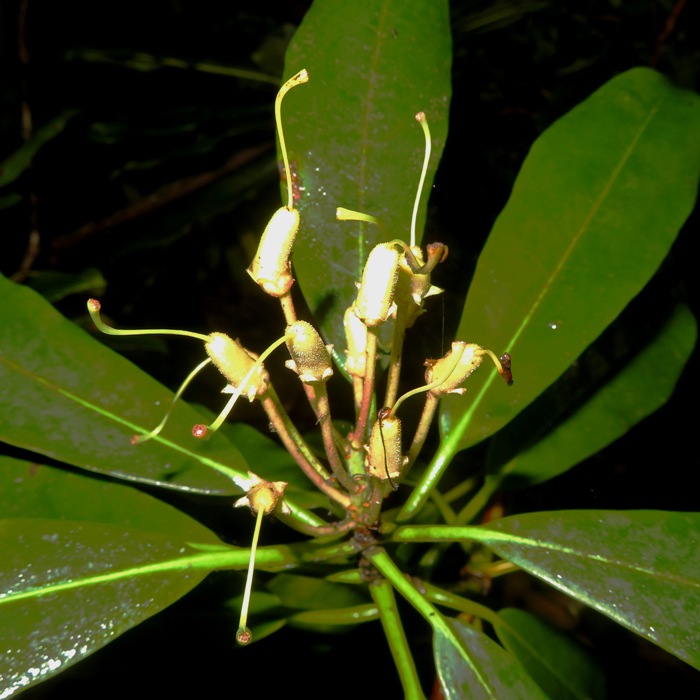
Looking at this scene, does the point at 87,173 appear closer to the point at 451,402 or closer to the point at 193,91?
the point at 193,91

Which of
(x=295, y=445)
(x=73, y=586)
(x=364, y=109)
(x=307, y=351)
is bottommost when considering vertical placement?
(x=73, y=586)

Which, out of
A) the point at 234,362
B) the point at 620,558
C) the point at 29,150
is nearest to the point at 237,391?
the point at 234,362

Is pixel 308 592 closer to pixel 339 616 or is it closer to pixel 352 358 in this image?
pixel 339 616

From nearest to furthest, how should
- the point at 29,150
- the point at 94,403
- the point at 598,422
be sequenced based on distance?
the point at 94,403
the point at 598,422
the point at 29,150

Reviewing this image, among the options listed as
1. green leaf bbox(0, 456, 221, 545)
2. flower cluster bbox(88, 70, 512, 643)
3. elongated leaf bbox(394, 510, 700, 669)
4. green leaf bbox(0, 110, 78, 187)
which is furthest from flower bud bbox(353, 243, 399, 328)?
green leaf bbox(0, 110, 78, 187)

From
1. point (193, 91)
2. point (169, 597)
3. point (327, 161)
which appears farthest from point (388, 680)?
point (193, 91)

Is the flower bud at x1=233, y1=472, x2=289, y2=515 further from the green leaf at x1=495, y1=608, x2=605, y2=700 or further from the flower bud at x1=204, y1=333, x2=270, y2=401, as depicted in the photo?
the green leaf at x1=495, y1=608, x2=605, y2=700
